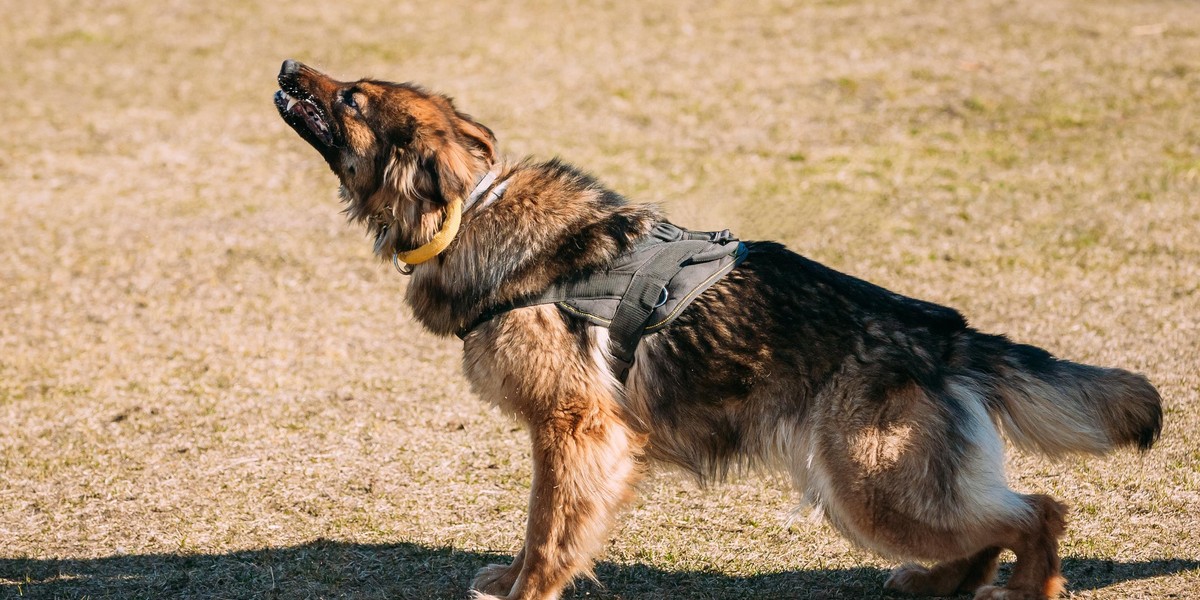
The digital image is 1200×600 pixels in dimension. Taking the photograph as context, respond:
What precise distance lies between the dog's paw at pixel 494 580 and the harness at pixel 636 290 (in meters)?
0.99

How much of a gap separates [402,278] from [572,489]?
4.17 m

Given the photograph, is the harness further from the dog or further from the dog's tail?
the dog's tail

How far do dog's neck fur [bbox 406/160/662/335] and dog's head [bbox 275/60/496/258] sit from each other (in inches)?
5.5

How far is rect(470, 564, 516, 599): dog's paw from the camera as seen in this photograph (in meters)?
4.29

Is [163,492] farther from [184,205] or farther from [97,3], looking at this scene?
[97,3]

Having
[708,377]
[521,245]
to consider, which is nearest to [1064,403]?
[708,377]

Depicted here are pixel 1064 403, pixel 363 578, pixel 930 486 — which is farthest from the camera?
pixel 363 578

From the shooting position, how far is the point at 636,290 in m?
3.99

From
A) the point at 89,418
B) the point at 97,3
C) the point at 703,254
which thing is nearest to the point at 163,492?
the point at 89,418

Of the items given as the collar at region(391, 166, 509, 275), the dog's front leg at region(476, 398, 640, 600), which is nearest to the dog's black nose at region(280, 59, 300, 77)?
the collar at region(391, 166, 509, 275)

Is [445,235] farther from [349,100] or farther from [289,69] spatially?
[289,69]

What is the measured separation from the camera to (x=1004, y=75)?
431 inches

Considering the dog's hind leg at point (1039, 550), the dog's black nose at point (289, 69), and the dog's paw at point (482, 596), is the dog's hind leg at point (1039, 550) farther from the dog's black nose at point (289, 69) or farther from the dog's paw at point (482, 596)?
the dog's black nose at point (289, 69)

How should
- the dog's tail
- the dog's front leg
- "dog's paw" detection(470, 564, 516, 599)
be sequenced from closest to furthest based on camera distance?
the dog's tail < the dog's front leg < "dog's paw" detection(470, 564, 516, 599)
